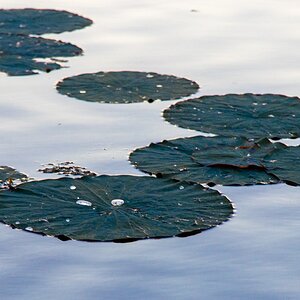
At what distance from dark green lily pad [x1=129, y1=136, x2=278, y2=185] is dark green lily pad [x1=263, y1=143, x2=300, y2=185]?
0.16ft

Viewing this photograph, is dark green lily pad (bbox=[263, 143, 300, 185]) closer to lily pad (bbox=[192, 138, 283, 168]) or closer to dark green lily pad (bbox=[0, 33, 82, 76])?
lily pad (bbox=[192, 138, 283, 168])

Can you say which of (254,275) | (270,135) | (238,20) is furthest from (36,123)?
(238,20)

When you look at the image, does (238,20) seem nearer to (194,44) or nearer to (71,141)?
(194,44)

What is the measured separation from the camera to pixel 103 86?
564cm

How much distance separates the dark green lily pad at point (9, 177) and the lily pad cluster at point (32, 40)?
5.85ft

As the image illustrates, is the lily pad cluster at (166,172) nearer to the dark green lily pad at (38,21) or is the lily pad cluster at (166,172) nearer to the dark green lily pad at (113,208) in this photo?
the dark green lily pad at (113,208)

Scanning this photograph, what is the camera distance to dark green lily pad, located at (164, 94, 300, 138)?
16.1 feet

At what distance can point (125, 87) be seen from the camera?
18.5ft

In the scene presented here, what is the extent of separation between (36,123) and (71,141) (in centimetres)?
33

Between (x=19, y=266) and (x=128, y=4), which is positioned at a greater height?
(x=128, y=4)

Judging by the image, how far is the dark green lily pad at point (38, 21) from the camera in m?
7.08

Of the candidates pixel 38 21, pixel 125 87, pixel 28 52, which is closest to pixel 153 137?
pixel 125 87

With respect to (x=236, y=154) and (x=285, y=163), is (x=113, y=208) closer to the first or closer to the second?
(x=236, y=154)

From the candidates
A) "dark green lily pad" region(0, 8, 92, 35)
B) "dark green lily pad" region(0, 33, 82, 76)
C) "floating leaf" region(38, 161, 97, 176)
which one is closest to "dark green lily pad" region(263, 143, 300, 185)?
"floating leaf" region(38, 161, 97, 176)
